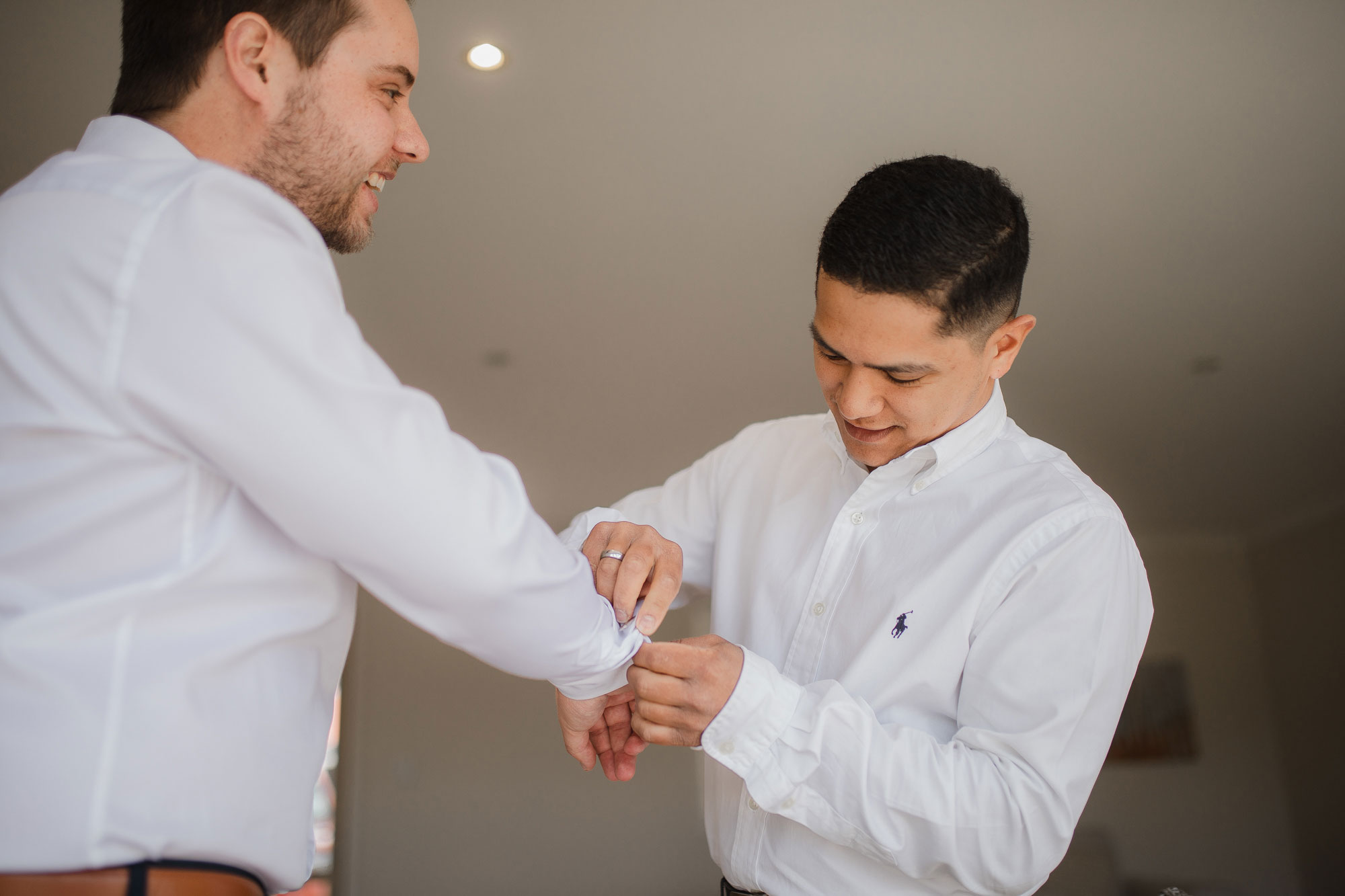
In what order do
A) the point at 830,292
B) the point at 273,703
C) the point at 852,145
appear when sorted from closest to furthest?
the point at 273,703, the point at 830,292, the point at 852,145

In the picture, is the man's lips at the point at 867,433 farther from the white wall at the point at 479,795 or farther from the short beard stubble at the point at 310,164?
the white wall at the point at 479,795

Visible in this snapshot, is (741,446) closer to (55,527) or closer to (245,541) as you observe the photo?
(245,541)

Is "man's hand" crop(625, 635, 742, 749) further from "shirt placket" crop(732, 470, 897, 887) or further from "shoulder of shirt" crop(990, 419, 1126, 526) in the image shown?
"shoulder of shirt" crop(990, 419, 1126, 526)

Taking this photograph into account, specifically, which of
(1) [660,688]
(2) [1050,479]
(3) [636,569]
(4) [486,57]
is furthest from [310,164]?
(4) [486,57]

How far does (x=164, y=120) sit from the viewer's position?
44.8 inches

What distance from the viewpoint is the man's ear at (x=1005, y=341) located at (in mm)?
1506

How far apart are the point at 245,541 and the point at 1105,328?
4.60 m

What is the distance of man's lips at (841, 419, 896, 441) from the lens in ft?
4.91

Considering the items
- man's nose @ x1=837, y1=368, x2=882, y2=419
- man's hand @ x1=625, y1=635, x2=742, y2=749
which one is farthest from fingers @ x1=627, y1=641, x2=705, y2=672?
man's nose @ x1=837, y1=368, x2=882, y2=419

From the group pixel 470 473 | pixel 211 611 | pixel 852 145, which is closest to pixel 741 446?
pixel 470 473

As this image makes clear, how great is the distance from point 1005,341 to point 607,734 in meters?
0.91

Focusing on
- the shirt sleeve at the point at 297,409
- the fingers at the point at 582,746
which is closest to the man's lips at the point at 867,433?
the fingers at the point at 582,746

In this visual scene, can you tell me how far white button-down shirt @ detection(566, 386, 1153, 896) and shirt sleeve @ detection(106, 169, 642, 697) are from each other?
1.61 feet

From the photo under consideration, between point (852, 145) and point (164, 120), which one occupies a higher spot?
point (852, 145)
